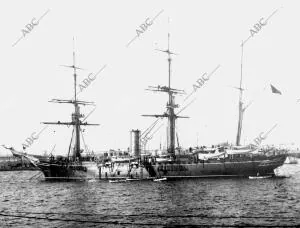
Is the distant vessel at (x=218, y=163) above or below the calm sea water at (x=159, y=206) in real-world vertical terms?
above

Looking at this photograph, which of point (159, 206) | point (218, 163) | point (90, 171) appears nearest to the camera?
point (159, 206)

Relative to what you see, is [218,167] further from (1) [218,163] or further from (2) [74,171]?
(2) [74,171]

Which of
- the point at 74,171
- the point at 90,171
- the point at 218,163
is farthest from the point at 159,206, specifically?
the point at 74,171

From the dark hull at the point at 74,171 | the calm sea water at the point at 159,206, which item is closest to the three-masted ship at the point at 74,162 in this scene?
the dark hull at the point at 74,171

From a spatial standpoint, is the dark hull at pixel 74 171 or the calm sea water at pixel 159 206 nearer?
the calm sea water at pixel 159 206

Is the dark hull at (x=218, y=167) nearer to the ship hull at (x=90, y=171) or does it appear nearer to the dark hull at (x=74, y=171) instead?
the ship hull at (x=90, y=171)

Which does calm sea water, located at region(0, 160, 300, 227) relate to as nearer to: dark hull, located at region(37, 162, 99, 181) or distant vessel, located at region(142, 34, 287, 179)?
distant vessel, located at region(142, 34, 287, 179)

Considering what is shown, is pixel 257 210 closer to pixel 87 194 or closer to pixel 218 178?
pixel 87 194
